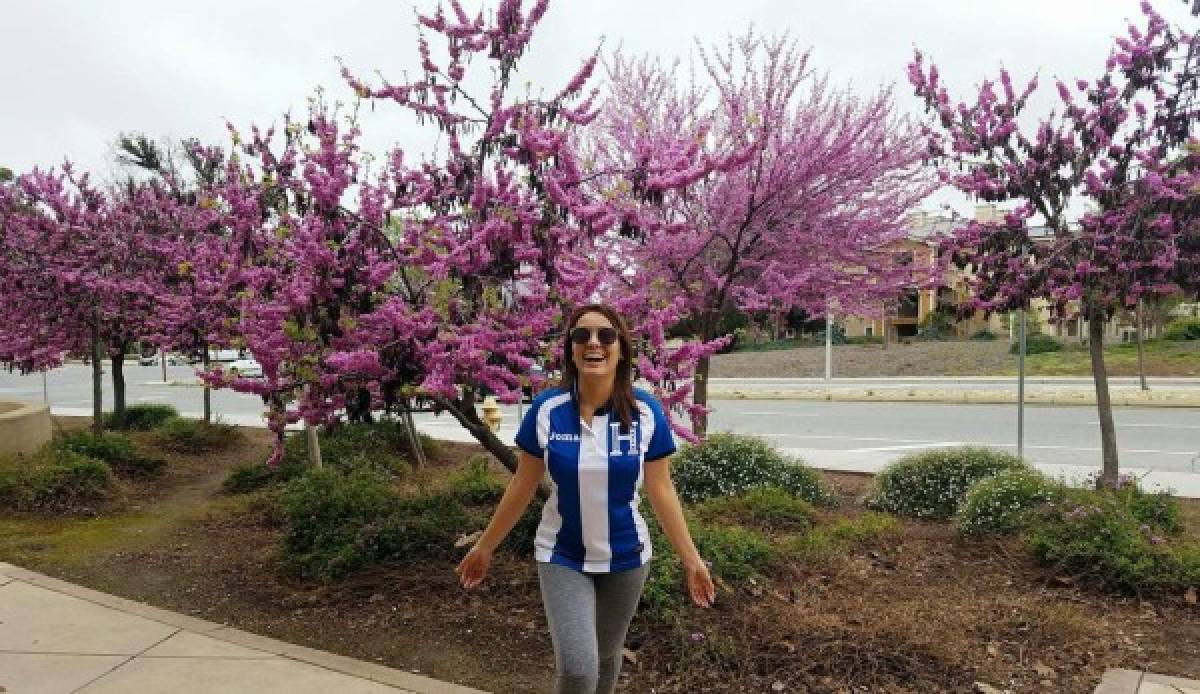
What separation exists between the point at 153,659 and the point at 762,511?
13.5 ft

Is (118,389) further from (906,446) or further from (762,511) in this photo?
(906,446)

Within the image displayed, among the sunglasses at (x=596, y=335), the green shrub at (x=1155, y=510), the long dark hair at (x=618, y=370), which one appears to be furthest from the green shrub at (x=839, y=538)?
the sunglasses at (x=596, y=335)

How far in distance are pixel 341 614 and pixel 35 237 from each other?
296 inches

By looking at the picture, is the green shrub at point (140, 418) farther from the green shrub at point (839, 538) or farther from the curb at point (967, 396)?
the curb at point (967, 396)

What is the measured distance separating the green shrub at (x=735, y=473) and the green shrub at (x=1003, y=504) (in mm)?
1462

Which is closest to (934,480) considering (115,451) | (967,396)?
(115,451)

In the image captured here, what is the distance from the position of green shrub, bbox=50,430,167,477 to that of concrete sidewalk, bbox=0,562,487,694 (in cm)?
472

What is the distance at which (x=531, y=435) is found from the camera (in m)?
2.79

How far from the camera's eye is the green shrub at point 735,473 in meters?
7.43

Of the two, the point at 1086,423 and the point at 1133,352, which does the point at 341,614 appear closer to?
the point at 1086,423

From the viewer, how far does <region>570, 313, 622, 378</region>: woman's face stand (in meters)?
2.77

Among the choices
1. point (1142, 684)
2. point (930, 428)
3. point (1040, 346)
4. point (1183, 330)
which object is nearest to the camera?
point (1142, 684)

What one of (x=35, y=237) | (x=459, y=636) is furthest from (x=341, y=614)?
(x=35, y=237)

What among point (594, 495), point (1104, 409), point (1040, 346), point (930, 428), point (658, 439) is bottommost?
point (930, 428)
